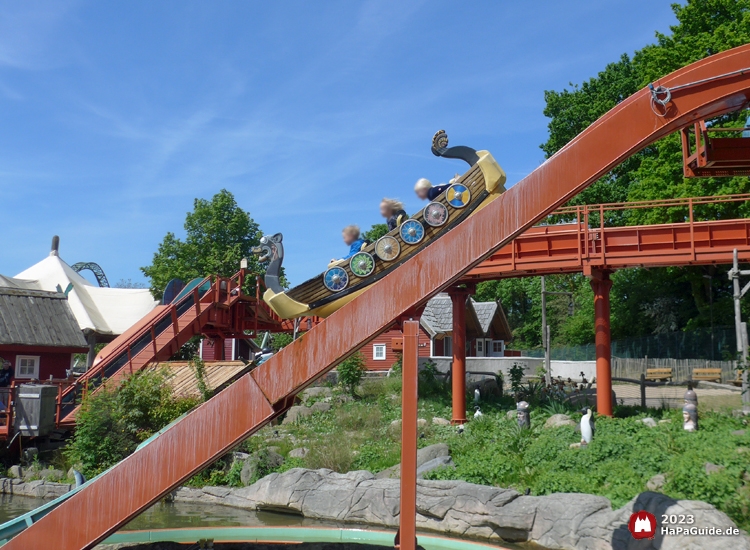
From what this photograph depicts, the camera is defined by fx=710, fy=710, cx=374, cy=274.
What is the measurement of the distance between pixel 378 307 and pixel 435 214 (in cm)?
105

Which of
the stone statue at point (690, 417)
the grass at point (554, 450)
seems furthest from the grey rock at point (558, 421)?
the stone statue at point (690, 417)

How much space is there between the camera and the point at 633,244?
1745 centimetres

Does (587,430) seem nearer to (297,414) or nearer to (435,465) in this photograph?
(435,465)

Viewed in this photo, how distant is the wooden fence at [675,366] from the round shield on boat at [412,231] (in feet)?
79.2

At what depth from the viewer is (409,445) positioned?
6285mm

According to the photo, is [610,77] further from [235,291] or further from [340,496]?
[340,496]

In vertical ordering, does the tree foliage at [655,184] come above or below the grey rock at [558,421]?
above

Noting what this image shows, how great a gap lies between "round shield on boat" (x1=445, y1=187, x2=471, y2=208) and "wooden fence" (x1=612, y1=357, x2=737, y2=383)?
78.7ft

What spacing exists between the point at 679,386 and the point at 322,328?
2367 cm

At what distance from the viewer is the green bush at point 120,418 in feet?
50.0

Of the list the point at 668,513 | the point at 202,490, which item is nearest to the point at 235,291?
the point at 202,490

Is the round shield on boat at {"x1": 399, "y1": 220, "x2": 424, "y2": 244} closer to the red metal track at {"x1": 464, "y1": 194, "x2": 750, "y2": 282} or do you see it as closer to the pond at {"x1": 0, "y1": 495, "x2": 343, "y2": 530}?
the pond at {"x1": 0, "y1": 495, "x2": 343, "y2": 530}

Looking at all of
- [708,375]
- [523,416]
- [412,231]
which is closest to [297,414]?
[523,416]

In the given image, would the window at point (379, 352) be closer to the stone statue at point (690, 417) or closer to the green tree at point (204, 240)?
the green tree at point (204, 240)
